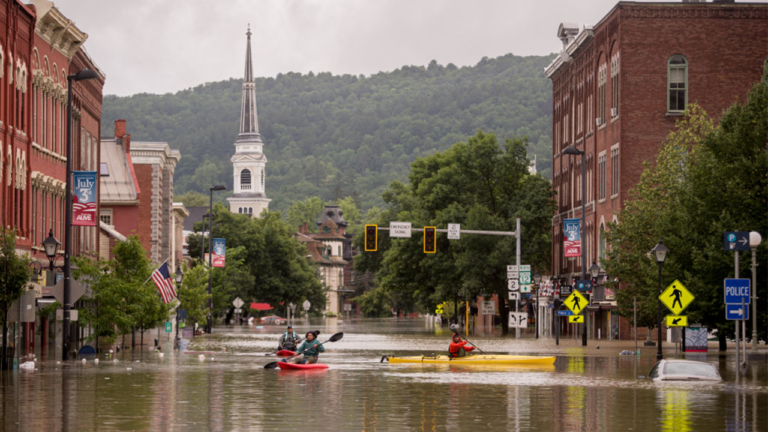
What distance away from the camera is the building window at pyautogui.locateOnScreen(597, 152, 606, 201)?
252 ft

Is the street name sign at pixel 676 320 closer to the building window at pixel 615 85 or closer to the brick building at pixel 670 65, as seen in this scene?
the brick building at pixel 670 65

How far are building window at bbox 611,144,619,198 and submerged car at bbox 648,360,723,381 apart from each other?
137 ft

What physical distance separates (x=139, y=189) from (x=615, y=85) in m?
42.7

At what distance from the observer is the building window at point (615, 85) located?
72.9m

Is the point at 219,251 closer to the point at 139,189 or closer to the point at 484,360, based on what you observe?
the point at 139,189

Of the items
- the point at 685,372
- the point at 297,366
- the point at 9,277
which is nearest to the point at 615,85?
the point at 297,366

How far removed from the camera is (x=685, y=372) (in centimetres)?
3131

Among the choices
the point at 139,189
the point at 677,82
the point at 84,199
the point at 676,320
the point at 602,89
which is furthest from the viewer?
the point at 139,189

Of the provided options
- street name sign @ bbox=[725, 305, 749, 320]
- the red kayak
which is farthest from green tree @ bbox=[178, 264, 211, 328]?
street name sign @ bbox=[725, 305, 749, 320]

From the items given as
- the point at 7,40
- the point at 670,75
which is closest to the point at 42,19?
the point at 7,40

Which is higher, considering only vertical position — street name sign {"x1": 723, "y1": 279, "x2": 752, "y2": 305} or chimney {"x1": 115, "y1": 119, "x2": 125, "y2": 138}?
chimney {"x1": 115, "y1": 119, "x2": 125, "y2": 138}

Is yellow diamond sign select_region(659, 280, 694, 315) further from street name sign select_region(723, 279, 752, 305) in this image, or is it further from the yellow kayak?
the yellow kayak

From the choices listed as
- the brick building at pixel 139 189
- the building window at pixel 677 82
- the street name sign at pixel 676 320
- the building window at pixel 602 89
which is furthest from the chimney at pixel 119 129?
the street name sign at pixel 676 320

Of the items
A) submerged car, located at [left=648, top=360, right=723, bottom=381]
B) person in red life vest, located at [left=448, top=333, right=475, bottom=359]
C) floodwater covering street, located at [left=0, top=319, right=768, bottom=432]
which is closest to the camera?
floodwater covering street, located at [left=0, top=319, right=768, bottom=432]
